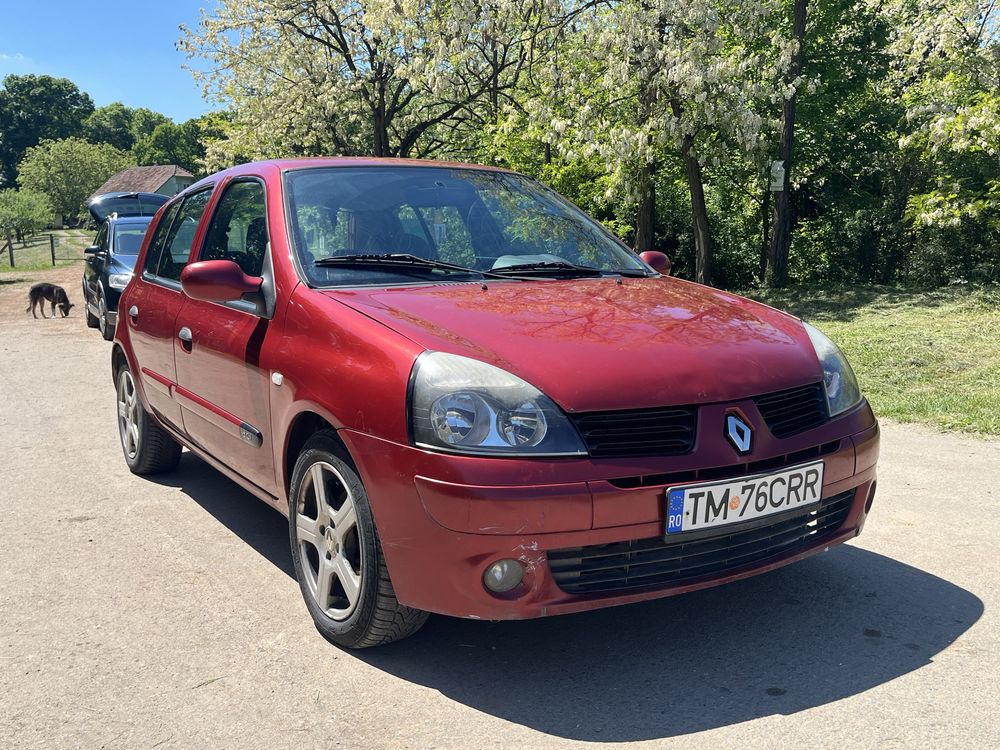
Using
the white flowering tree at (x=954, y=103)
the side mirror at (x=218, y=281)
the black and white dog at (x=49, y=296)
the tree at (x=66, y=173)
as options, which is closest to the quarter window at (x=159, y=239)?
the side mirror at (x=218, y=281)

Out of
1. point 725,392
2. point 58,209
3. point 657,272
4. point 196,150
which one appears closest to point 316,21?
point 657,272

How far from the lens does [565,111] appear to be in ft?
58.9

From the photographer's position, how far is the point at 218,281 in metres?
3.66

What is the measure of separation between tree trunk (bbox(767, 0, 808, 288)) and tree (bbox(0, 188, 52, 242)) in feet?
103

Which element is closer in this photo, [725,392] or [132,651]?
[725,392]

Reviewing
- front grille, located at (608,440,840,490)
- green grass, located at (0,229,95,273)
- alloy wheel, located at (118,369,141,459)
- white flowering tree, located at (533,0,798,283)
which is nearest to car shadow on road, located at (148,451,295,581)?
alloy wheel, located at (118,369,141,459)

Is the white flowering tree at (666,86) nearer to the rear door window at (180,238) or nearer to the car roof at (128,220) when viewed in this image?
the car roof at (128,220)

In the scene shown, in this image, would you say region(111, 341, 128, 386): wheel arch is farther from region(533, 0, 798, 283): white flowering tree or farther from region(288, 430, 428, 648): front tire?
region(533, 0, 798, 283): white flowering tree

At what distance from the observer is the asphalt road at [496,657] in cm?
269

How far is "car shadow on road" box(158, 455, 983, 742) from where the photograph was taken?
279 centimetres

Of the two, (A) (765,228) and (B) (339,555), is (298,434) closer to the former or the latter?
(B) (339,555)

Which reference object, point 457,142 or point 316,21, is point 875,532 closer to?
point 316,21

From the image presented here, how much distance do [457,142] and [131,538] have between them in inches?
1017

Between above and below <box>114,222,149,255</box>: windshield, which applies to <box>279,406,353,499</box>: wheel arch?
below
